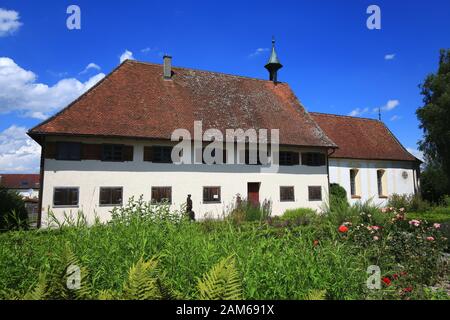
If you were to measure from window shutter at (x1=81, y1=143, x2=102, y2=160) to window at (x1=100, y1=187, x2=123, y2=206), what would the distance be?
1831 mm

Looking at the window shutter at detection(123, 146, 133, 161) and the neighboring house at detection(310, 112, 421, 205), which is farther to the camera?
the neighboring house at detection(310, 112, 421, 205)

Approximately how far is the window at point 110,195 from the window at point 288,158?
11.0 metres

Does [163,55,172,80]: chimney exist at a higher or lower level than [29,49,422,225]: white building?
higher

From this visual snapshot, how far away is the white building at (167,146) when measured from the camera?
17234 millimetres

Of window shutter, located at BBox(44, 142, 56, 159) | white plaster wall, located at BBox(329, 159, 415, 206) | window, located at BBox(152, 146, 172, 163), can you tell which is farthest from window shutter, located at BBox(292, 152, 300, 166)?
window shutter, located at BBox(44, 142, 56, 159)

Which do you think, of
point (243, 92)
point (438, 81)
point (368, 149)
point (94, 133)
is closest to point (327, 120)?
point (368, 149)

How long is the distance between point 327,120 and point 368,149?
443 cm

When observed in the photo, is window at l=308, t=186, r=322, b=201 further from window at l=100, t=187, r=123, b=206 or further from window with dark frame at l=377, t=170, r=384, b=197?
window at l=100, t=187, r=123, b=206

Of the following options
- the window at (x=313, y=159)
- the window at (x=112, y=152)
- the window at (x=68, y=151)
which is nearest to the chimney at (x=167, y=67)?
the window at (x=112, y=152)

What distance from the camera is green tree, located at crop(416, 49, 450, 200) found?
29266mm

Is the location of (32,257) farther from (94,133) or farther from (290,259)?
(94,133)

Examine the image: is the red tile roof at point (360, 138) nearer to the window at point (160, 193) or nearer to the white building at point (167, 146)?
the white building at point (167, 146)

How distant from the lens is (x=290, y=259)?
3.54 m

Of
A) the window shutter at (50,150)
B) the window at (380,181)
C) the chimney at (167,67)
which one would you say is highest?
the chimney at (167,67)
